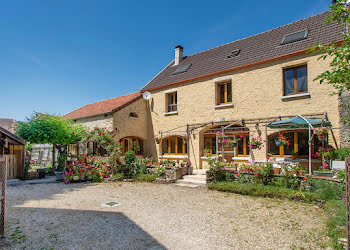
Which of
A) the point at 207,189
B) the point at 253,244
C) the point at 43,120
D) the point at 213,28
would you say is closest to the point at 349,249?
the point at 253,244

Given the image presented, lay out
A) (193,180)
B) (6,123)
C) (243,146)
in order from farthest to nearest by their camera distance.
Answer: (6,123) < (243,146) < (193,180)

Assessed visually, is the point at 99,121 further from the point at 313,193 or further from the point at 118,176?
the point at 313,193

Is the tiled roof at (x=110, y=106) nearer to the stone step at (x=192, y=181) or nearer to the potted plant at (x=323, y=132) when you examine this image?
the stone step at (x=192, y=181)

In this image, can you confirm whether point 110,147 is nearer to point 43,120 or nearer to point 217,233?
point 43,120

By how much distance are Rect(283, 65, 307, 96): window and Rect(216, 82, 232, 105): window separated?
3016mm

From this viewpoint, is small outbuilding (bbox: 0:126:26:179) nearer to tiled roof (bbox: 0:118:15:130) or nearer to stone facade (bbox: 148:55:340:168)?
stone facade (bbox: 148:55:340:168)

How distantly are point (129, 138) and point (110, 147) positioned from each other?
9.94 feet

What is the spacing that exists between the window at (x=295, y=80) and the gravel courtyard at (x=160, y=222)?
19.4 feet

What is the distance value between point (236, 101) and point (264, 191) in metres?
5.75

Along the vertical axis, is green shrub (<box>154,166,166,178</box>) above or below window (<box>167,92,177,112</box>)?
below

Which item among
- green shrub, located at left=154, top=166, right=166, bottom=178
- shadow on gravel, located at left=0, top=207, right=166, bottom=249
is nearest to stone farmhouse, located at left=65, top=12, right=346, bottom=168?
green shrub, located at left=154, top=166, right=166, bottom=178

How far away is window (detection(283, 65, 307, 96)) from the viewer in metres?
10.4

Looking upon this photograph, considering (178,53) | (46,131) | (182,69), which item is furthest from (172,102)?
(46,131)

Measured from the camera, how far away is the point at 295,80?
10.6 metres
